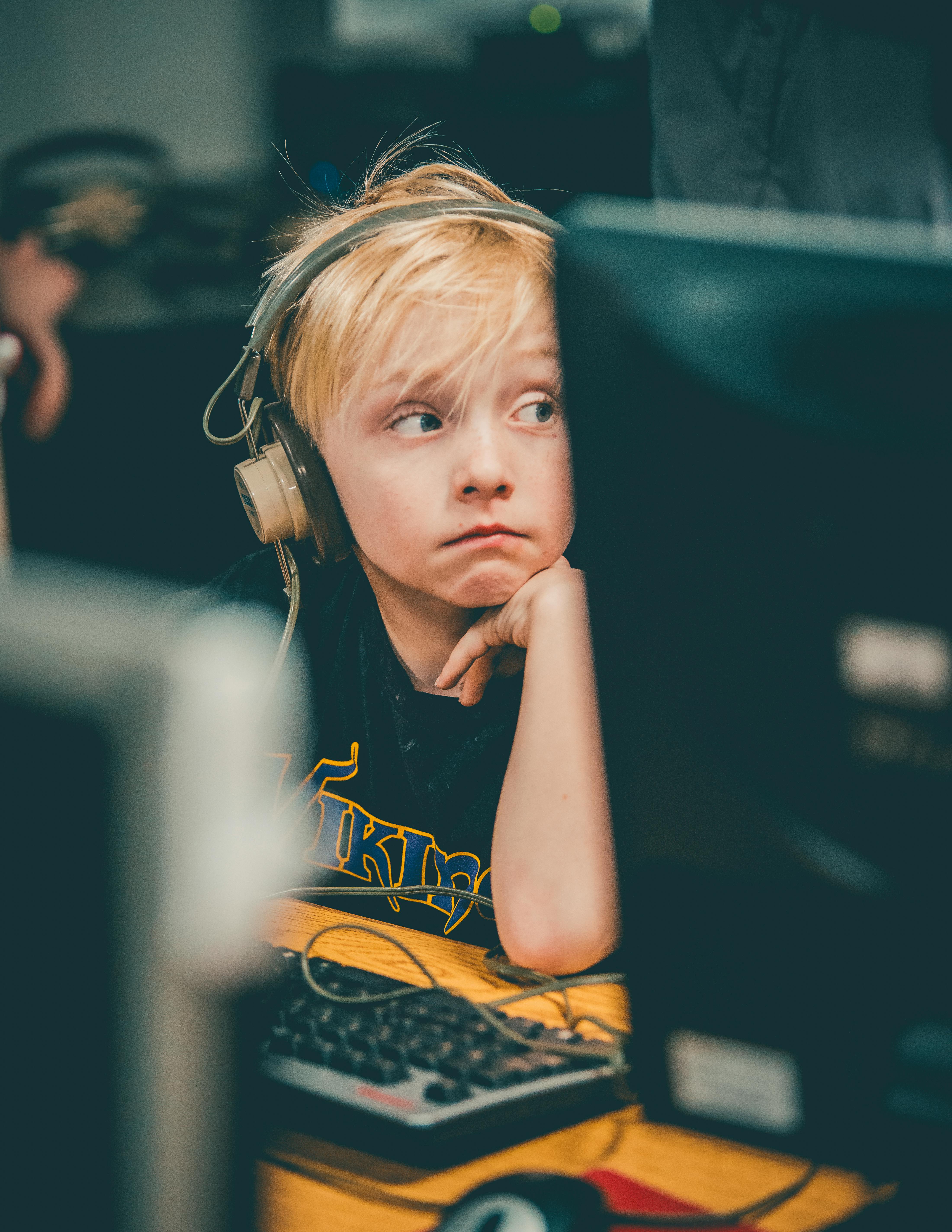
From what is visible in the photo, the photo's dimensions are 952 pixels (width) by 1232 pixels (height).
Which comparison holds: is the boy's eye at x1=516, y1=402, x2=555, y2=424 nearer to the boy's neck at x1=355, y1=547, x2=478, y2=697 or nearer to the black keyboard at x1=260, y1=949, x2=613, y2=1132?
the boy's neck at x1=355, y1=547, x2=478, y2=697

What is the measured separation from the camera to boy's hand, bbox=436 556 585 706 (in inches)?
28.8

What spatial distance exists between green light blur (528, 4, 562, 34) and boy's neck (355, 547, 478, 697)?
70.9 inches

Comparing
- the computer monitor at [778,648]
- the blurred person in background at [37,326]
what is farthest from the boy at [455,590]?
the blurred person in background at [37,326]

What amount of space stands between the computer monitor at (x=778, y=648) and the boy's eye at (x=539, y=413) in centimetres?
35

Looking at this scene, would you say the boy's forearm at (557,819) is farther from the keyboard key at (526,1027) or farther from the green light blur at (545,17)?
the green light blur at (545,17)

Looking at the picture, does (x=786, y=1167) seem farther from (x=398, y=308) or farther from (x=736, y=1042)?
(x=398, y=308)

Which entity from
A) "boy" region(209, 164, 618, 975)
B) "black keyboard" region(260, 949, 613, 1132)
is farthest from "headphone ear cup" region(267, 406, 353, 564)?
"black keyboard" region(260, 949, 613, 1132)

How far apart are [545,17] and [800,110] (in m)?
1.65

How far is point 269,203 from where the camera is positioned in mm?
2049

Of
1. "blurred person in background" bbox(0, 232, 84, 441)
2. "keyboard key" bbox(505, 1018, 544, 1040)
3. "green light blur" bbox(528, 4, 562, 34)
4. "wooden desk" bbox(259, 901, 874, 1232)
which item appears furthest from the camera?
"green light blur" bbox(528, 4, 562, 34)

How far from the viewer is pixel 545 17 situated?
2.29m

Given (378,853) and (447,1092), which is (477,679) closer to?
(378,853)

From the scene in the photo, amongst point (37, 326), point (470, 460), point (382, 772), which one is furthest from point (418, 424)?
point (37, 326)

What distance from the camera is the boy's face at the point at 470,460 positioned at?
77 centimetres
